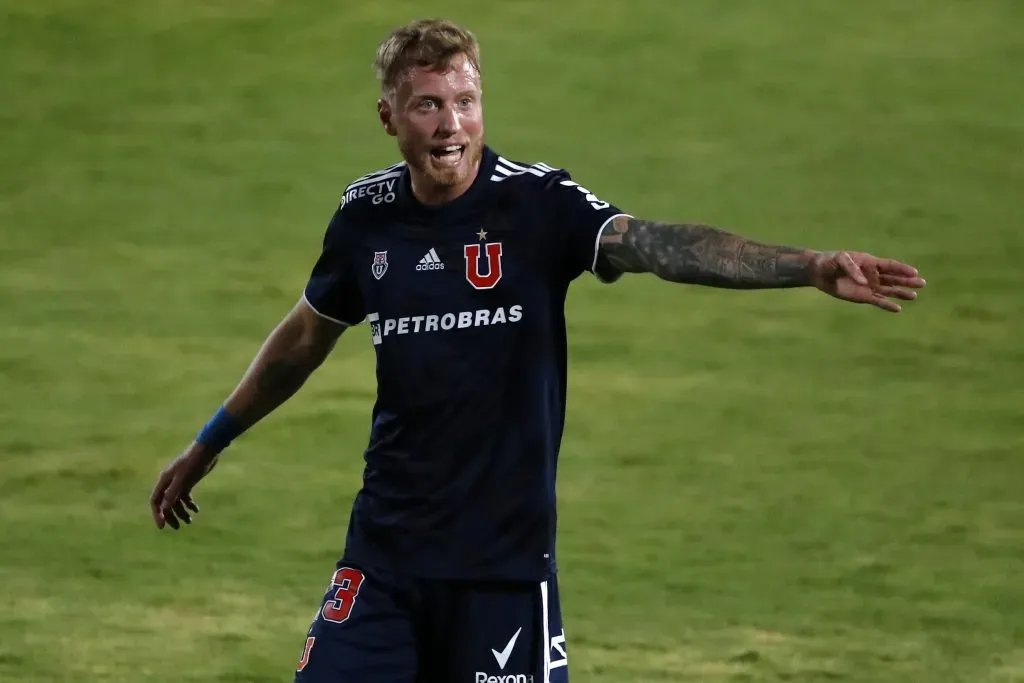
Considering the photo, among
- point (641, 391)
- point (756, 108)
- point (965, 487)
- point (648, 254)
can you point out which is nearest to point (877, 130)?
point (756, 108)

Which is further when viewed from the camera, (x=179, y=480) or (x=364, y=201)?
(x=179, y=480)

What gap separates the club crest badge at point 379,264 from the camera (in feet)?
15.8

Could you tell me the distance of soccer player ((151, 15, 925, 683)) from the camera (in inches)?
185

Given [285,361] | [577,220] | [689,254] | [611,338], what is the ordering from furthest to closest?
1. [611,338]
2. [285,361]
3. [577,220]
4. [689,254]

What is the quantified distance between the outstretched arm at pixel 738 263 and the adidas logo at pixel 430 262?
41cm

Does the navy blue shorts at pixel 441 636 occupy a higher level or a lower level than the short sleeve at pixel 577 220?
lower

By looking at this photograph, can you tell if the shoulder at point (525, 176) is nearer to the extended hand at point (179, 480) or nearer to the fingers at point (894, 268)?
the fingers at point (894, 268)

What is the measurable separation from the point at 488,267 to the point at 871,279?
3.50ft

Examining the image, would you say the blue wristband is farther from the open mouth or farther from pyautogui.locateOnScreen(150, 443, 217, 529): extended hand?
the open mouth

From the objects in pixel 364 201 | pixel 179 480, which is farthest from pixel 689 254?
pixel 179 480

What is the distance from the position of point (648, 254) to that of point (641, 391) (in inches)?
248

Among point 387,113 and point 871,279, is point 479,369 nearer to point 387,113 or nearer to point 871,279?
point 387,113

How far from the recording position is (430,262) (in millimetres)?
4758

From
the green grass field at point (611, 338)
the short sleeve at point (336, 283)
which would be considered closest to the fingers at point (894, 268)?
the short sleeve at point (336, 283)
